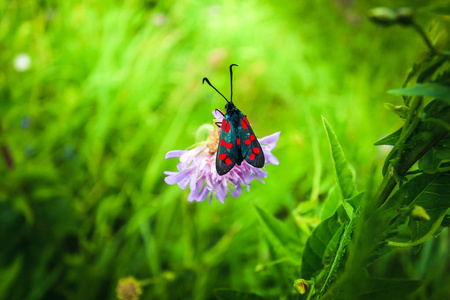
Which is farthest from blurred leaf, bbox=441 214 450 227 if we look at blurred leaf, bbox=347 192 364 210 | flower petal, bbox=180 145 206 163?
flower petal, bbox=180 145 206 163

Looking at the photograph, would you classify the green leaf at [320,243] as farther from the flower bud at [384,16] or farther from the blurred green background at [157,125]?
the flower bud at [384,16]

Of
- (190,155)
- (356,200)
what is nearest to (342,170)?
(356,200)

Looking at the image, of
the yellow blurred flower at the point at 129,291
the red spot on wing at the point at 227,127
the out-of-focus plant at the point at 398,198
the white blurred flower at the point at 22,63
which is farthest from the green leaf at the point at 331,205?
the white blurred flower at the point at 22,63

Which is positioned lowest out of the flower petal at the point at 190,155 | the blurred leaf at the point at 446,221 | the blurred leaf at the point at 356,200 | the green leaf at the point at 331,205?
the green leaf at the point at 331,205

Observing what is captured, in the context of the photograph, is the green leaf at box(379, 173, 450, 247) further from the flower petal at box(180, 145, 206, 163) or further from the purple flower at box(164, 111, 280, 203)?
the flower petal at box(180, 145, 206, 163)

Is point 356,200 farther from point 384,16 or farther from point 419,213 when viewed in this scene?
point 384,16

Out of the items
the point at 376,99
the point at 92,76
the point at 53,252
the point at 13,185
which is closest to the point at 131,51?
the point at 92,76

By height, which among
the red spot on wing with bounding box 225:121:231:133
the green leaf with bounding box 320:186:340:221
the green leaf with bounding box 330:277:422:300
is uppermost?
the red spot on wing with bounding box 225:121:231:133
